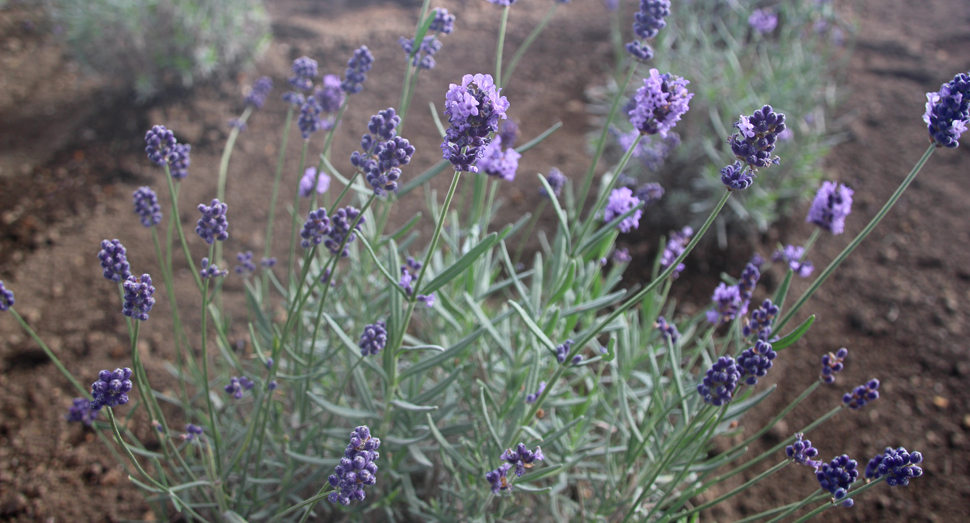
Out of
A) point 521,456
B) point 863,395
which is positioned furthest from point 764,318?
point 521,456

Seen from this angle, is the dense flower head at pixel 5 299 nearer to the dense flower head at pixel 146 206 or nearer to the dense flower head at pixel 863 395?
the dense flower head at pixel 146 206

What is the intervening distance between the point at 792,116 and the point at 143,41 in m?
4.21

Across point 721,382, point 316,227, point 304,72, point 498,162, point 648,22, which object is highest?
point 648,22

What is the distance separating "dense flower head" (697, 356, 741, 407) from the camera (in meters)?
1.38

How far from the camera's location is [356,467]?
117cm

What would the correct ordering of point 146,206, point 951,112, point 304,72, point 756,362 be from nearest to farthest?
1. point 951,112
2. point 756,362
3. point 146,206
4. point 304,72

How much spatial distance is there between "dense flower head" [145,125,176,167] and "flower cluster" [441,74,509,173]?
78 cm

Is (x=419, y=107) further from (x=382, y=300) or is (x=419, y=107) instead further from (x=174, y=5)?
(x=382, y=300)

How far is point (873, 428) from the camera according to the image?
2807 millimetres

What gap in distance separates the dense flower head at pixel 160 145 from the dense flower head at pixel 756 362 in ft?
4.79

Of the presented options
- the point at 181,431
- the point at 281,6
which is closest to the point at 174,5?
the point at 281,6

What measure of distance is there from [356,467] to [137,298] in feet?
2.03

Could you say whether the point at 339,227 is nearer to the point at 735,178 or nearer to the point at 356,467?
the point at 356,467

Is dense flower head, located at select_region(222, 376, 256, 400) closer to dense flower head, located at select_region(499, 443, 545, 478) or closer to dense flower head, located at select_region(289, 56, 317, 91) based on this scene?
dense flower head, located at select_region(499, 443, 545, 478)
